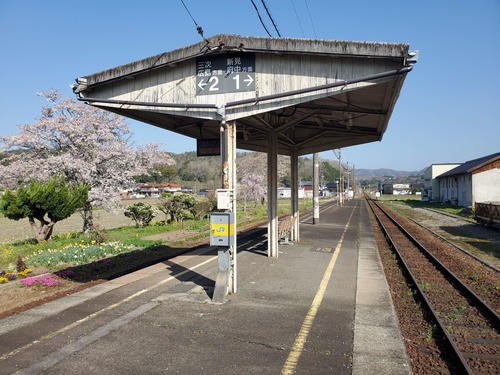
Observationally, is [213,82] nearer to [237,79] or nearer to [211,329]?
[237,79]

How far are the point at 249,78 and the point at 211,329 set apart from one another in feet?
17.3

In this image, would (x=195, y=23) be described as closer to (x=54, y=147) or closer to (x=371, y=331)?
(x=371, y=331)

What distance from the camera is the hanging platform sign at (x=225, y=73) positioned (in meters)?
7.81

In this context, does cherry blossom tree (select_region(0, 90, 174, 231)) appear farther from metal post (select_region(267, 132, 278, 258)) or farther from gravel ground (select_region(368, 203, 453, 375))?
gravel ground (select_region(368, 203, 453, 375))

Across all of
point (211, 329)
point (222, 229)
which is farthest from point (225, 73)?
point (211, 329)

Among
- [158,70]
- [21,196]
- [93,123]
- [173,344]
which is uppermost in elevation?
[93,123]

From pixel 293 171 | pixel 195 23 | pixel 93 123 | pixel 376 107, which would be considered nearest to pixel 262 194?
pixel 93 123

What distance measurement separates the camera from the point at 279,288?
7.95 meters

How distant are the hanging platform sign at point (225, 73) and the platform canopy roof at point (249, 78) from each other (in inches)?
0.9

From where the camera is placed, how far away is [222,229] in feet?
23.6

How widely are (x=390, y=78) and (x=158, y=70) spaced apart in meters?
5.29

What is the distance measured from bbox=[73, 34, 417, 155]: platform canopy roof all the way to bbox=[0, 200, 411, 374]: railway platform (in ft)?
13.3

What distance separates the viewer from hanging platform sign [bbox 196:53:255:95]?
307 inches

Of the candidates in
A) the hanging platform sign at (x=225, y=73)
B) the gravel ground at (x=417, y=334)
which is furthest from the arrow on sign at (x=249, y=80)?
the gravel ground at (x=417, y=334)
